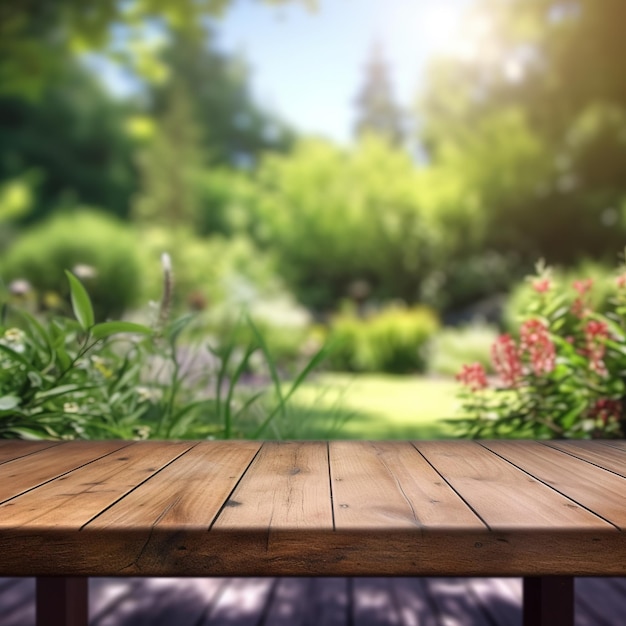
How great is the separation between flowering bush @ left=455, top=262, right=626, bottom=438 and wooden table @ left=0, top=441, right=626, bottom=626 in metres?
0.92

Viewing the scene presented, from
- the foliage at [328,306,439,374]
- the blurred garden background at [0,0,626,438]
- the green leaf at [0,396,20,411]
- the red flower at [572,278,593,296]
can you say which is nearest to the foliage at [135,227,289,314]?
the blurred garden background at [0,0,626,438]

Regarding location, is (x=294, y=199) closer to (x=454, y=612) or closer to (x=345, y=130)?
(x=345, y=130)

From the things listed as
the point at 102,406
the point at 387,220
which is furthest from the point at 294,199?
the point at 102,406

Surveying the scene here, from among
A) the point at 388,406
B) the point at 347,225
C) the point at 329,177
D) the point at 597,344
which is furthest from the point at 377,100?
the point at 597,344

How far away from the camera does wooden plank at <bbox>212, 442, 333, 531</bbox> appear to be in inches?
32.4

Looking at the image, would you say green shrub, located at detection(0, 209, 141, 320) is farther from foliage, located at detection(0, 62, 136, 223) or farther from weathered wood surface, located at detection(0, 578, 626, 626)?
weathered wood surface, located at detection(0, 578, 626, 626)

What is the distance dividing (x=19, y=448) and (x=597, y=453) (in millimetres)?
1110

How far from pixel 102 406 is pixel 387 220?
1077cm

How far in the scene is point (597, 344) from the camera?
2.05m

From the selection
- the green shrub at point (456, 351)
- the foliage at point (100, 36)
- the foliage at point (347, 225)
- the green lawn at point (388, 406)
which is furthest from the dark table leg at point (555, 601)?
the foliage at point (347, 225)

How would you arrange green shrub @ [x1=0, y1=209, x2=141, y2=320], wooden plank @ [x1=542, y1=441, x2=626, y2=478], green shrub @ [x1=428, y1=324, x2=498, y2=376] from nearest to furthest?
wooden plank @ [x1=542, y1=441, x2=626, y2=478]
green shrub @ [x1=428, y1=324, x2=498, y2=376]
green shrub @ [x1=0, y1=209, x2=141, y2=320]

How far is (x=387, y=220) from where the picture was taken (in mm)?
12242

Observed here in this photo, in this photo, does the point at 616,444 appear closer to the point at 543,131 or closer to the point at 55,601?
the point at 55,601

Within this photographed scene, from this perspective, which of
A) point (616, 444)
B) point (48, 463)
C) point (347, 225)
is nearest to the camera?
point (48, 463)
